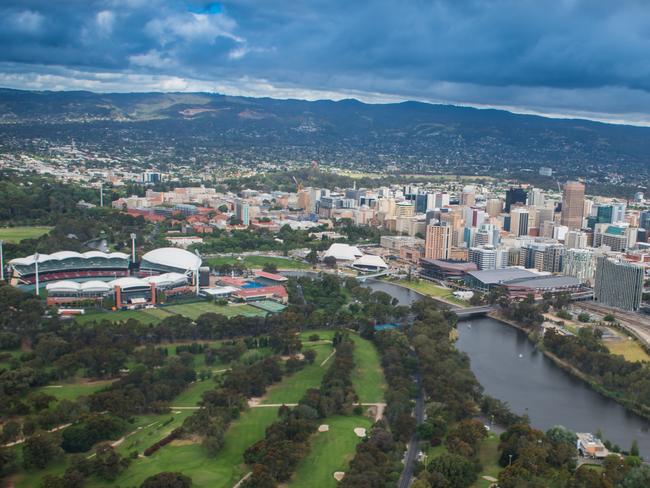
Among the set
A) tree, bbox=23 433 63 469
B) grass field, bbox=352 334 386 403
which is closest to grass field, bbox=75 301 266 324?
grass field, bbox=352 334 386 403

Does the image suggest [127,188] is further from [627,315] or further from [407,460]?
[407,460]

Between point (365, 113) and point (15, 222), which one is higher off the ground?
point (365, 113)

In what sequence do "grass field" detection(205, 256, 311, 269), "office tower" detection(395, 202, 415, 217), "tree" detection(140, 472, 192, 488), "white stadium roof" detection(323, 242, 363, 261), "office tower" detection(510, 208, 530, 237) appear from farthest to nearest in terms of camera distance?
1. "office tower" detection(395, 202, 415, 217)
2. "office tower" detection(510, 208, 530, 237)
3. "white stadium roof" detection(323, 242, 363, 261)
4. "grass field" detection(205, 256, 311, 269)
5. "tree" detection(140, 472, 192, 488)

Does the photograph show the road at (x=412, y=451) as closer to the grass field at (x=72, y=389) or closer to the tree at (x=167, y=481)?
the tree at (x=167, y=481)

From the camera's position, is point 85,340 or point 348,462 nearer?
point 348,462

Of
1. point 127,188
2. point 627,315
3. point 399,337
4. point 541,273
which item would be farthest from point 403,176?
point 399,337

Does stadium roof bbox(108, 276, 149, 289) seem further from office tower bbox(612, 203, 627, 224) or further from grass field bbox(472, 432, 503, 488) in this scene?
office tower bbox(612, 203, 627, 224)

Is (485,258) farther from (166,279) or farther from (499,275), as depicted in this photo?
(166,279)
